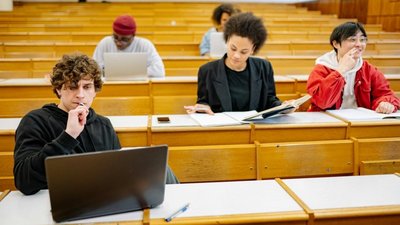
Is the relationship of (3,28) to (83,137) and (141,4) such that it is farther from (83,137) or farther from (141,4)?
(83,137)

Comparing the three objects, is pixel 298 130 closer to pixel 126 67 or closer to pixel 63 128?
pixel 63 128

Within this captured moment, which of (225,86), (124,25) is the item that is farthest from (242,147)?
(124,25)

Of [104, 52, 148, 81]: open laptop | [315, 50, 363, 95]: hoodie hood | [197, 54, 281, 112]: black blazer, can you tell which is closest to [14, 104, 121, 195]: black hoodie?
[197, 54, 281, 112]: black blazer

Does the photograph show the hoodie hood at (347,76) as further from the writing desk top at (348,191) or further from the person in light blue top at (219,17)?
the person in light blue top at (219,17)

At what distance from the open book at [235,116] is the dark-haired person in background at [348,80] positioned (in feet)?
0.68

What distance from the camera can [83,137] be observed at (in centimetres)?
113

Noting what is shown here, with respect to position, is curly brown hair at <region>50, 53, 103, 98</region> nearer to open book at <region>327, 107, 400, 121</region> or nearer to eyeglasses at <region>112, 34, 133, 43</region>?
open book at <region>327, 107, 400, 121</region>

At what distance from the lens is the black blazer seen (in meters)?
1.69

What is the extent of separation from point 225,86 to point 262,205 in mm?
837

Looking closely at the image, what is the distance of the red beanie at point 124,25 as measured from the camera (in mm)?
2498

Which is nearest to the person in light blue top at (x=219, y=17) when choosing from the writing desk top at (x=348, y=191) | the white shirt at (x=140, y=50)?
the white shirt at (x=140, y=50)

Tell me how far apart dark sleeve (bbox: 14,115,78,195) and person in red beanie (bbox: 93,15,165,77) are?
1.54 metres

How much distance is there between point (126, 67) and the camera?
230 cm

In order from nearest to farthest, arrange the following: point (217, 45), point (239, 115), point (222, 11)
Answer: point (239, 115), point (217, 45), point (222, 11)
